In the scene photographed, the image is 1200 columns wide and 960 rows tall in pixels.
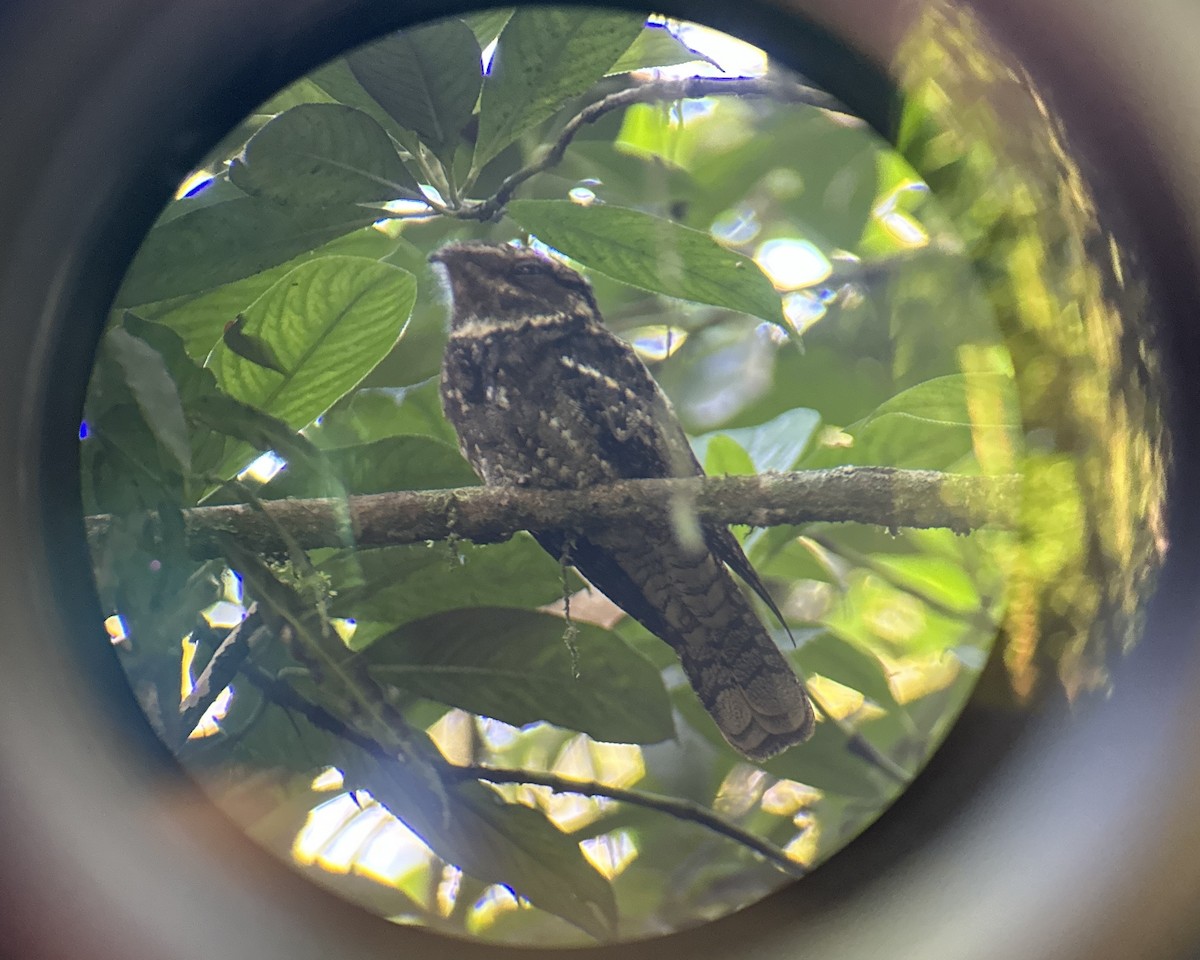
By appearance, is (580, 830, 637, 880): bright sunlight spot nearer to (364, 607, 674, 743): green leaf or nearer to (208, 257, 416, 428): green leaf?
(364, 607, 674, 743): green leaf

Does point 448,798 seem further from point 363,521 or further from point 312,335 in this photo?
point 312,335

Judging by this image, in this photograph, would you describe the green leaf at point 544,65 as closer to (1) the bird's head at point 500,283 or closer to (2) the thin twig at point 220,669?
(1) the bird's head at point 500,283

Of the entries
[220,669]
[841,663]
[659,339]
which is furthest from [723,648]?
[220,669]

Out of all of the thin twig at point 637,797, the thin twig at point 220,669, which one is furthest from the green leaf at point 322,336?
the thin twig at point 637,797

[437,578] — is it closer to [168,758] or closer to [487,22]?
[168,758]

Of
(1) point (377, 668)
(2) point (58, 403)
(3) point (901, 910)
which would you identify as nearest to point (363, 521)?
(1) point (377, 668)
